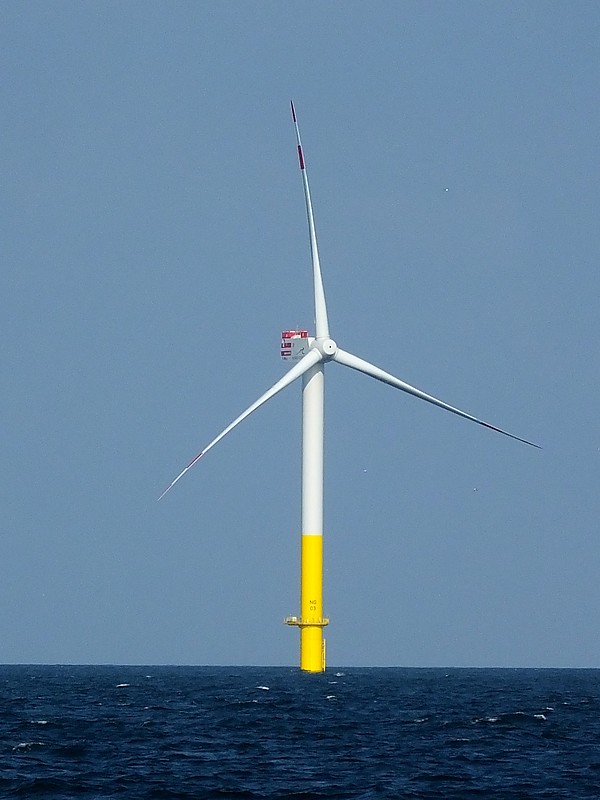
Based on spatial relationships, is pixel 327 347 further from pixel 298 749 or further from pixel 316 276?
pixel 298 749

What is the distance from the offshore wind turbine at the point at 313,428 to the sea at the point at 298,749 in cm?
1756

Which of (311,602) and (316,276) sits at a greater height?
(316,276)

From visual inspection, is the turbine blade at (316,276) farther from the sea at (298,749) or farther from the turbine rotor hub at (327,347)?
the sea at (298,749)

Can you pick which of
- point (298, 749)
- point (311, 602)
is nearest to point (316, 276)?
point (311, 602)

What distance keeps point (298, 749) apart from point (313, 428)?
56.7m

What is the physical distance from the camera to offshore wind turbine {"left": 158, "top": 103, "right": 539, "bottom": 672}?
10894cm

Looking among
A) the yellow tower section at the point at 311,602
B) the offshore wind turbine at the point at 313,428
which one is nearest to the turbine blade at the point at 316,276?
the offshore wind turbine at the point at 313,428

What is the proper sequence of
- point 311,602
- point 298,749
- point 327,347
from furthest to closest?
point 327,347, point 311,602, point 298,749

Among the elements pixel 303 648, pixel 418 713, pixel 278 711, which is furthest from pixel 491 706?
A: pixel 303 648

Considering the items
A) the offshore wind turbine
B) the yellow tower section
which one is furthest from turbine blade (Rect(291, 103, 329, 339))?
the yellow tower section

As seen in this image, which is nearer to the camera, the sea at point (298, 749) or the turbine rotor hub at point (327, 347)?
the sea at point (298, 749)

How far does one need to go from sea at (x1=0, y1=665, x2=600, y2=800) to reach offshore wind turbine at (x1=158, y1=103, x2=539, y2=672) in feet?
57.6

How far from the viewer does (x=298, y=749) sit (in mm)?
56906

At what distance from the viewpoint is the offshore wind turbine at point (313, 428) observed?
10894 cm
